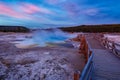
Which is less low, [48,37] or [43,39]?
[43,39]

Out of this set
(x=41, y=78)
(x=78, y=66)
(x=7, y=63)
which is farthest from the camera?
(x=7, y=63)

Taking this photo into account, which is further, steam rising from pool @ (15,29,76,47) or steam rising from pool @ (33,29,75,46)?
steam rising from pool @ (33,29,75,46)

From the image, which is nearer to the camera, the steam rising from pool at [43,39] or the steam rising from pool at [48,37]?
the steam rising from pool at [43,39]

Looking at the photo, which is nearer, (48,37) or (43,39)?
(43,39)

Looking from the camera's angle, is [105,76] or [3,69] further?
[3,69]

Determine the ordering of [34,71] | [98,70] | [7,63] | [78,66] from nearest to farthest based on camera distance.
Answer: [98,70] < [34,71] < [78,66] < [7,63]

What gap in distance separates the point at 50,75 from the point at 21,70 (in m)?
2.23

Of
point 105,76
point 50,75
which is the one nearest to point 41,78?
point 50,75

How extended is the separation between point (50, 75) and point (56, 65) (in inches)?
70.1

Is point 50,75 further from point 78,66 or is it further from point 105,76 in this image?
point 105,76

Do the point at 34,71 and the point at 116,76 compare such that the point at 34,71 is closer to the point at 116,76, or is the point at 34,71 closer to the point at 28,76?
the point at 28,76

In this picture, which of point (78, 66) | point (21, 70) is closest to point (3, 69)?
point (21, 70)

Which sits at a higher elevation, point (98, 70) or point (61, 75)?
point (98, 70)

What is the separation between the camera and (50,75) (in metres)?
9.35
